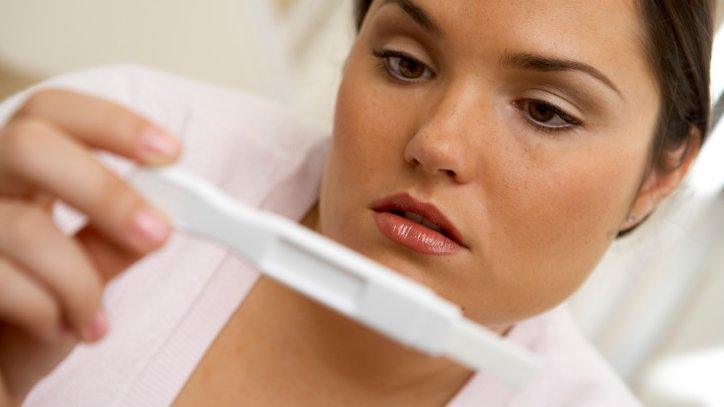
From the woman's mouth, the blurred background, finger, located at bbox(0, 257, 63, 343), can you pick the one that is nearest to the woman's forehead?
the woman's mouth

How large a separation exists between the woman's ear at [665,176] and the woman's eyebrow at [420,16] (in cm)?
29

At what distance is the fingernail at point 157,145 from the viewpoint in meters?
0.39

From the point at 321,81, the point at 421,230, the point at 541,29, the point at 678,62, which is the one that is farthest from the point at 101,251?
the point at 321,81

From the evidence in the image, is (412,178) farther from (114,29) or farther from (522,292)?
(114,29)

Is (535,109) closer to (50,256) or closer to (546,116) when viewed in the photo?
(546,116)

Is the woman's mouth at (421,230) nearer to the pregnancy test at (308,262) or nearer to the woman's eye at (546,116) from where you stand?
the woman's eye at (546,116)

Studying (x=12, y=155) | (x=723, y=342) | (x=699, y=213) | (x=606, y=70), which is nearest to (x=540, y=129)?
(x=606, y=70)

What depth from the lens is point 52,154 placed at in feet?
1.28

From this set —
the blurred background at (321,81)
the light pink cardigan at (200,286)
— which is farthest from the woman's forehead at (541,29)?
the blurred background at (321,81)

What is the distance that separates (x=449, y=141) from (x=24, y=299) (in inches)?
12.9

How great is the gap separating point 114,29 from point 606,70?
86 cm

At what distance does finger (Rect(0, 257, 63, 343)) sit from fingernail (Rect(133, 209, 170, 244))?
0.21 ft

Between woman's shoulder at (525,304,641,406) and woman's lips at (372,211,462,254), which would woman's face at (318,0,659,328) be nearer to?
woman's lips at (372,211,462,254)

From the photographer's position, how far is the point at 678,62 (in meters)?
0.70
